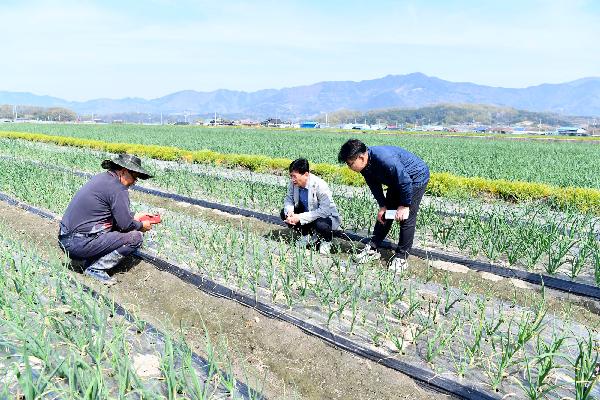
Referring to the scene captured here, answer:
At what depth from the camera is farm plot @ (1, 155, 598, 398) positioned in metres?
2.69

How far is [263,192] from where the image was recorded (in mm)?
7184

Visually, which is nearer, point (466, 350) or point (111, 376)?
point (111, 376)

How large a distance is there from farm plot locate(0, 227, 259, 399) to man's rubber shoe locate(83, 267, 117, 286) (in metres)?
0.69

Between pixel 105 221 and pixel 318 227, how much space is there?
6.70 feet

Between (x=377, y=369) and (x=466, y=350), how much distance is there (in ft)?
1.72

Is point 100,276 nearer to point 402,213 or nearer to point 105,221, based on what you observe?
point 105,221

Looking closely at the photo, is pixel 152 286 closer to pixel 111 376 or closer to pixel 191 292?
pixel 191 292

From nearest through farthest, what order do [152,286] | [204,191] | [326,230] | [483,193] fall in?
[152,286]
[326,230]
[204,191]
[483,193]

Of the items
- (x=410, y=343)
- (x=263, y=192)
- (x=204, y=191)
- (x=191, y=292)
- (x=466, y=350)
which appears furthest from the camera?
(x=204, y=191)

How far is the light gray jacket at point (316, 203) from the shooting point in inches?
198

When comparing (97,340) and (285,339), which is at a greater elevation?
(97,340)

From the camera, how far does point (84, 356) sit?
2.64 metres

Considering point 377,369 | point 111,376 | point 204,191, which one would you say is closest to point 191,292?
point 111,376

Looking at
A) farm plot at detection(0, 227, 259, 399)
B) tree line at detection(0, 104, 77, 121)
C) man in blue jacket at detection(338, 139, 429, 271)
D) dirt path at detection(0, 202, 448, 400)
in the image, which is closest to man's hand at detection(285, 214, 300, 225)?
man in blue jacket at detection(338, 139, 429, 271)
